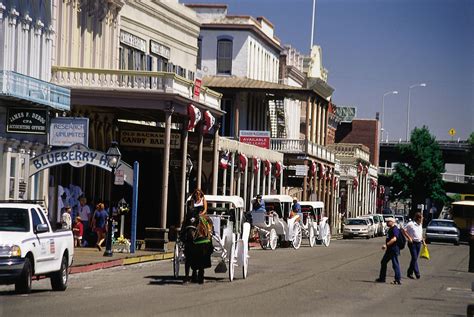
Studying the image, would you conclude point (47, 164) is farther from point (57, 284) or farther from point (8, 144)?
point (57, 284)

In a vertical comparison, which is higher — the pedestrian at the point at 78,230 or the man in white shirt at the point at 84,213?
the man in white shirt at the point at 84,213

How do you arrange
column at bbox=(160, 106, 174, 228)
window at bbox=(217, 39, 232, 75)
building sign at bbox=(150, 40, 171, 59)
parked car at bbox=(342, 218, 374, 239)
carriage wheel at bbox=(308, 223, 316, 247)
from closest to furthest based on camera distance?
column at bbox=(160, 106, 174, 228) < carriage wheel at bbox=(308, 223, 316, 247) < building sign at bbox=(150, 40, 171, 59) < parked car at bbox=(342, 218, 374, 239) < window at bbox=(217, 39, 232, 75)

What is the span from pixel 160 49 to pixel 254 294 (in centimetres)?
3336

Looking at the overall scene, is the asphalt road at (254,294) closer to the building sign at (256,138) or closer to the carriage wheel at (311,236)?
the carriage wheel at (311,236)

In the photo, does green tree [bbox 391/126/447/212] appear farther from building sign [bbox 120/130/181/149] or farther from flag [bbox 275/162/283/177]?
building sign [bbox 120/130/181/149]

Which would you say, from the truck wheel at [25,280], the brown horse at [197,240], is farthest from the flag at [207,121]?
the truck wheel at [25,280]

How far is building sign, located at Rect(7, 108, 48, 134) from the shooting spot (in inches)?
1407

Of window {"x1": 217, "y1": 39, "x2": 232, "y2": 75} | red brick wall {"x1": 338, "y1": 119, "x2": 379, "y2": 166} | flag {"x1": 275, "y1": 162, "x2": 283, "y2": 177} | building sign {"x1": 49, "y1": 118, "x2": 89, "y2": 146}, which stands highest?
window {"x1": 217, "y1": 39, "x2": 232, "y2": 75}

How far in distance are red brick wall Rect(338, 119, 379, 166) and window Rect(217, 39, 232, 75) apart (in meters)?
64.4

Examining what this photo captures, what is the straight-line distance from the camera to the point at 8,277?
21359 mm

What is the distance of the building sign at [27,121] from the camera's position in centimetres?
3575

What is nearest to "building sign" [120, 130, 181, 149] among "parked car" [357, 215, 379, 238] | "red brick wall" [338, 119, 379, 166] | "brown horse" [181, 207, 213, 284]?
"brown horse" [181, 207, 213, 284]

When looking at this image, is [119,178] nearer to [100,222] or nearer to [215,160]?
[100,222]

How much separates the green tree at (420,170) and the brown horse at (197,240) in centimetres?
10142
